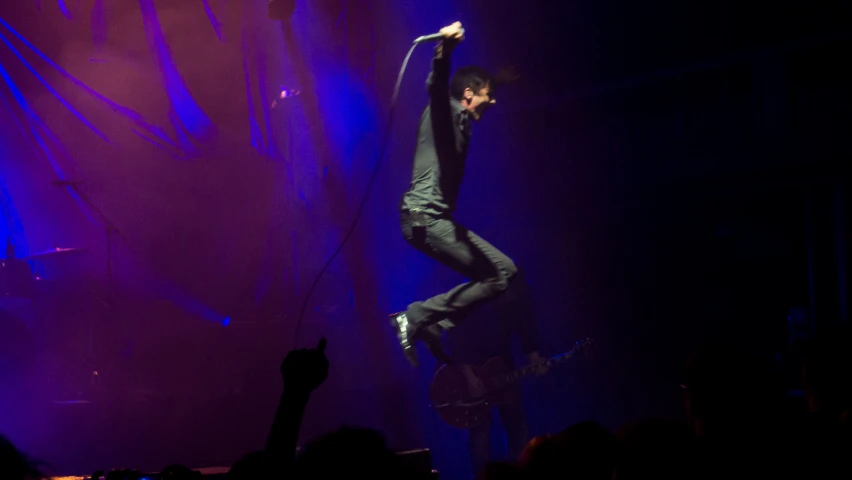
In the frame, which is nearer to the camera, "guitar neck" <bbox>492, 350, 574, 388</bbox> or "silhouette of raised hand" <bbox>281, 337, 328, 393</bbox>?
"silhouette of raised hand" <bbox>281, 337, 328, 393</bbox>

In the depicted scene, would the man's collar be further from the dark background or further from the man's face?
the dark background

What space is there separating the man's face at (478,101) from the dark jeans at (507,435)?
7.15ft

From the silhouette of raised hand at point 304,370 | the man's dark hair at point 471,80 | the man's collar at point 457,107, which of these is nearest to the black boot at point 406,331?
the man's collar at point 457,107

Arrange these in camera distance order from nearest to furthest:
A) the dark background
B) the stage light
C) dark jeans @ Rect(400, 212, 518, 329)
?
1. dark jeans @ Rect(400, 212, 518, 329)
2. the dark background
3. the stage light

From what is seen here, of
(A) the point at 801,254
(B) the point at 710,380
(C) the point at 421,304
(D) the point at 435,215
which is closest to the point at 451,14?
(D) the point at 435,215

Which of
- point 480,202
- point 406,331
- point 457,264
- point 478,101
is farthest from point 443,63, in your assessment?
point 480,202

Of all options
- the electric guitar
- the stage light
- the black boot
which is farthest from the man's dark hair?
the stage light

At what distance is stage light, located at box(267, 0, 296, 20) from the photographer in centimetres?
611

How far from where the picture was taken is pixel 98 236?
6.92 metres

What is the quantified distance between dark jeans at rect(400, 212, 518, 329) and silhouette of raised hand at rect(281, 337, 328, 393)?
290cm

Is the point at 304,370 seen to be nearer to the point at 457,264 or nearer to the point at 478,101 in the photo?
the point at 457,264

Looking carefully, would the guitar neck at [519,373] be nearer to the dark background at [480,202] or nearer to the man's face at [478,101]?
the dark background at [480,202]

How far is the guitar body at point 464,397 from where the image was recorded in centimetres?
465

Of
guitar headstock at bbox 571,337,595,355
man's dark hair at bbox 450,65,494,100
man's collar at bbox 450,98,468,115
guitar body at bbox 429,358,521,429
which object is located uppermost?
man's dark hair at bbox 450,65,494,100
